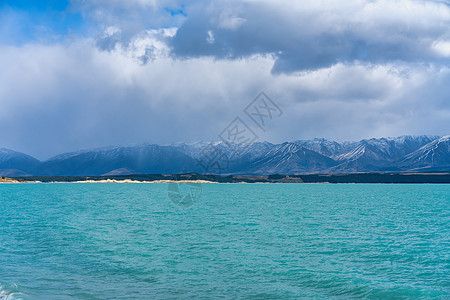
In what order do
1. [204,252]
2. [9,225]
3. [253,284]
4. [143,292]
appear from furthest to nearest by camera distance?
[9,225]
[204,252]
[253,284]
[143,292]

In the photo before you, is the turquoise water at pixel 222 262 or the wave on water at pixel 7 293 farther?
the turquoise water at pixel 222 262

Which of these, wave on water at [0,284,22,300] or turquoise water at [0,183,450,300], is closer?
wave on water at [0,284,22,300]

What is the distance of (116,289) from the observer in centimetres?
2322

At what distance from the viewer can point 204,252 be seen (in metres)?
34.4

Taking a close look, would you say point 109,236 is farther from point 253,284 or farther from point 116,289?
point 253,284

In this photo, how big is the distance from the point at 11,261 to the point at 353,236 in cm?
3419

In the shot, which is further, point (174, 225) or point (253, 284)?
point (174, 225)

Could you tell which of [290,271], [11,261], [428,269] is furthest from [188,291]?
[428,269]

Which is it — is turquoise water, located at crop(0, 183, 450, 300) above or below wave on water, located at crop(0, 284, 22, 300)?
below

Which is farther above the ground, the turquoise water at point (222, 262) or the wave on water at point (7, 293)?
the wave on water at point (7, 293)

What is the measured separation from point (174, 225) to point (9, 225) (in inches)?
867

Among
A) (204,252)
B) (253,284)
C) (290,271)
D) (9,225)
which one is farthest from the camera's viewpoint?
(9,225)

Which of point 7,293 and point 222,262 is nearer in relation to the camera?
point 7,293

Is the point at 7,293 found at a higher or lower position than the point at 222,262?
higher
